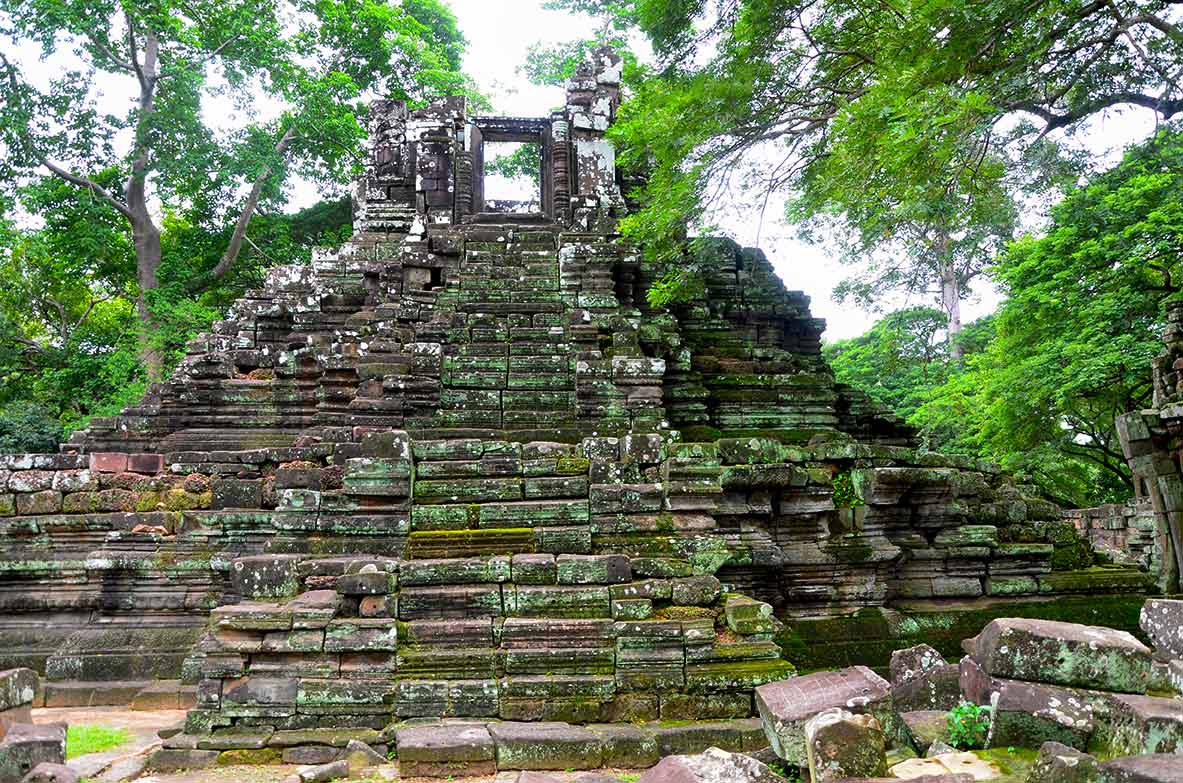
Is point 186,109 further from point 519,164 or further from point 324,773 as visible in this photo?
point 324,773

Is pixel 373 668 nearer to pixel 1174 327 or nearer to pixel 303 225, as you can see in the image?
pixel 1174 327

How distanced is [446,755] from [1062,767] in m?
3.22

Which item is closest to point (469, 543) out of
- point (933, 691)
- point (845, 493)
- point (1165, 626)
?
point (933, 691)

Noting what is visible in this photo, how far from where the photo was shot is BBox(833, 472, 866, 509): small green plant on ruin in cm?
821

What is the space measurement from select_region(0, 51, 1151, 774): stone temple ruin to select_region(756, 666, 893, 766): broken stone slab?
1.06 meters

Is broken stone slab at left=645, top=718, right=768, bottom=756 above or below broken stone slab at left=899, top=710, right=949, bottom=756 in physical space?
below

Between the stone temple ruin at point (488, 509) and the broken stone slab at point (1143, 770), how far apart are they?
2.59 meters

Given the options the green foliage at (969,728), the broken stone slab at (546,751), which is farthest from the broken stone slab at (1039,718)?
the broken stone slab at (546,751)

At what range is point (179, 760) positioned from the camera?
15.9 feet

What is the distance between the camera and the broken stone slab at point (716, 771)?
3016 mm

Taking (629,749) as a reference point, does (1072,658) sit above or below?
above

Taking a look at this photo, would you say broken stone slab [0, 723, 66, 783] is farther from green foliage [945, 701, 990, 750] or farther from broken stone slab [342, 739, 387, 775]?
green foliage [945, 701, 990, 750]

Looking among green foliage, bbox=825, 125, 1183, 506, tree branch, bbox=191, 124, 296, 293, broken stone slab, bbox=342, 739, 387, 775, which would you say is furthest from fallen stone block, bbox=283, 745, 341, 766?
tree branch, bbox=191, 124, 296, 293

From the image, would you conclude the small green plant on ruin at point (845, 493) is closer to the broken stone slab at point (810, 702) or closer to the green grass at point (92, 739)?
the broken stone slab at point (810, 702)
